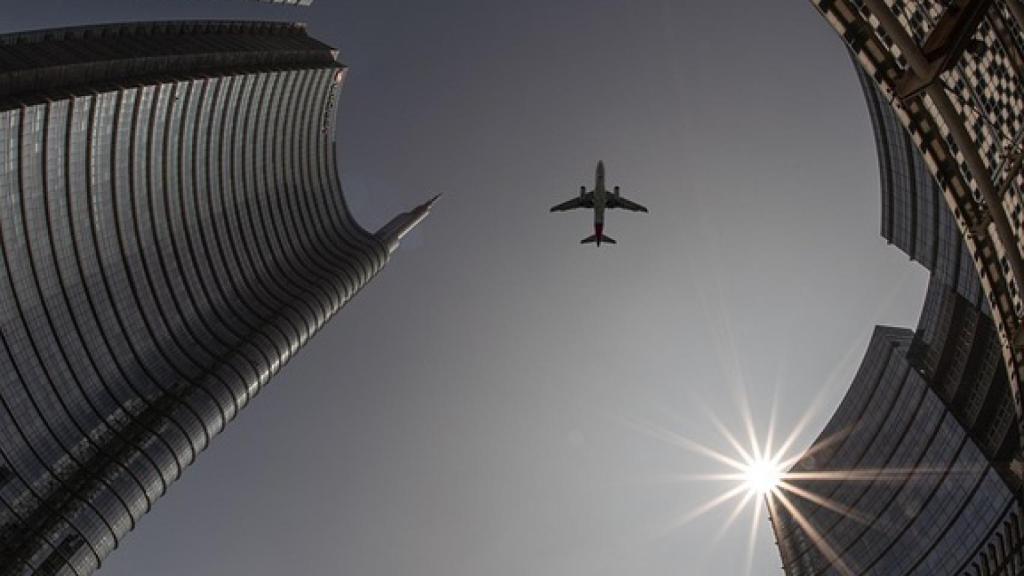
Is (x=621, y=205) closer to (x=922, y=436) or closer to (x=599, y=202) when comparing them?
(x=599, y=202)

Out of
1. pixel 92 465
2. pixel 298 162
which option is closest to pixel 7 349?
pixel 92 465

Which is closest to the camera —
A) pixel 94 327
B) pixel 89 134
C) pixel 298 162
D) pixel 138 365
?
pixel 89 134

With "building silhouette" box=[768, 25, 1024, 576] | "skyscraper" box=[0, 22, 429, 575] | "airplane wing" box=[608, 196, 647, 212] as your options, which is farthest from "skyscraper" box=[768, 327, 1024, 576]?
"skyscraper" box=[0, 22, 429, 575]

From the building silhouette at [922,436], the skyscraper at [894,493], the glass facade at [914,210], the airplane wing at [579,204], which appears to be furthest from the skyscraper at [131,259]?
the skyscraper at [894,493]

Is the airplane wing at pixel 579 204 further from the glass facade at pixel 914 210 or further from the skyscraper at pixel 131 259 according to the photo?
the skyscraper at pixel 131 259

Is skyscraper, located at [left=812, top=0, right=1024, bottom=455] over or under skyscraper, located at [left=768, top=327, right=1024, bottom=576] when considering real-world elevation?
under

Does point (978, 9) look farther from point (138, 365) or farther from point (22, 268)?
point (138, 365)

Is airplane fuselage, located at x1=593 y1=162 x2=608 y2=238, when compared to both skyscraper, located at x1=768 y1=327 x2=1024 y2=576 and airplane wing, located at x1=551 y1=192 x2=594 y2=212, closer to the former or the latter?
airplane wing, located at x1=551 y1=192 x2=594 y2=212

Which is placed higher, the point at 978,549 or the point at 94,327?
the point at 978,549
